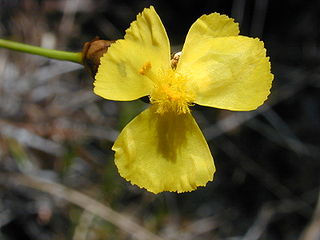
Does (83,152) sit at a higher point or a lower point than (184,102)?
lower

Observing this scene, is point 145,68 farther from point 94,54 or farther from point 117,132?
point 117,132

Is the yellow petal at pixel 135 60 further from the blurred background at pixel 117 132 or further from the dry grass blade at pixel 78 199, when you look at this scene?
the dry grass blade at pixel 78 199

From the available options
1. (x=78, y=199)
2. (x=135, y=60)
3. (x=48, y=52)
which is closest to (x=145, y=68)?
(x=135, y=60)

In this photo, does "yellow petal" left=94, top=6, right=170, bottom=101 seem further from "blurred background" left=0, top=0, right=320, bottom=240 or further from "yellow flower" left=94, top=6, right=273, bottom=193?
"blurred background" left=0, top=0, right=320, bottom=240

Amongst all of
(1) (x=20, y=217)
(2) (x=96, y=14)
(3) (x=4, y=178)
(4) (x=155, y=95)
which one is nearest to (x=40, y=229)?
(1) (x=20, y=217)

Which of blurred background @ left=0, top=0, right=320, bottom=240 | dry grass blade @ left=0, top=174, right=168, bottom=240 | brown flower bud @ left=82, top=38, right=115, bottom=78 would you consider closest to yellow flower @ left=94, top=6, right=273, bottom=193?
brown flower bud @ left=82, top=38, right=115, bottom=78

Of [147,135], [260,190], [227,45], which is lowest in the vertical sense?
[260,190]

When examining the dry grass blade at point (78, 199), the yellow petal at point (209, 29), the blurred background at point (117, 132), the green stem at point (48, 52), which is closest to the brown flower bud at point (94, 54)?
the green stem at point (48, 52)

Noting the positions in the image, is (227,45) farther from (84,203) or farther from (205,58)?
(84,203)
